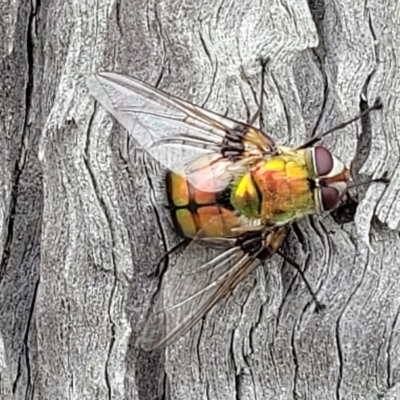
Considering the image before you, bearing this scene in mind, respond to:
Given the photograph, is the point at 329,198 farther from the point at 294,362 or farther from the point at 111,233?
the point at 111,233

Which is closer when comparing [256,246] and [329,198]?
[329,198]

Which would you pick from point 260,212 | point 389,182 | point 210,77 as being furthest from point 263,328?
point 210,77

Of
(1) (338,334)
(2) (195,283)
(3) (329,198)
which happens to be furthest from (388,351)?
(2) (195,283)

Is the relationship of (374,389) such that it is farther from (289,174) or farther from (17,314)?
(17,314)

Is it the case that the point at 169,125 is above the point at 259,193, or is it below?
above

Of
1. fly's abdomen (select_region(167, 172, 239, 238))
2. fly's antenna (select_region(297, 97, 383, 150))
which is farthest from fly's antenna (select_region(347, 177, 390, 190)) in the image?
fly's abdomen (select_region(167, 172, 239, 238))

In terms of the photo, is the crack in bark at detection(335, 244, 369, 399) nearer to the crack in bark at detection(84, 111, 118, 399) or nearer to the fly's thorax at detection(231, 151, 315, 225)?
the fly's thorax at detection(231, 151, 315, 225)
